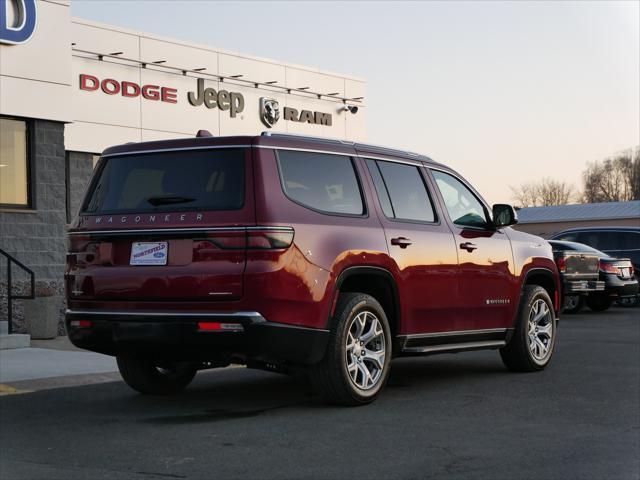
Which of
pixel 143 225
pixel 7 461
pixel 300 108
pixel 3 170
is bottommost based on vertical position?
pixel 7 461

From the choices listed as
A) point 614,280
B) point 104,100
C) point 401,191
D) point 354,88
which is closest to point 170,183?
point 401,191

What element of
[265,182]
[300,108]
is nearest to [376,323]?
[265,182]

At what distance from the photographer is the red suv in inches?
292

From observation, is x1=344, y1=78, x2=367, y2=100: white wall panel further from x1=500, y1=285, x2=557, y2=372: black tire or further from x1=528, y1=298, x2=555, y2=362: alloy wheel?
x1=500, y1=285, x2=557, y2=372: black tire

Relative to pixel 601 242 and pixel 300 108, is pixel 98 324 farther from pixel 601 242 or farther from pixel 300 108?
pixel 300 108

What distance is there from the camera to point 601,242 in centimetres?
2350

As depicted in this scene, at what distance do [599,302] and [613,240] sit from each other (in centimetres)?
217

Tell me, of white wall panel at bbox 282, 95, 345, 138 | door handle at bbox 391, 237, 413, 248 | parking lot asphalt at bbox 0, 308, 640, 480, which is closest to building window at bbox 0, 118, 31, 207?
parking lot asphalt at bbox 0, 308, 640, 480

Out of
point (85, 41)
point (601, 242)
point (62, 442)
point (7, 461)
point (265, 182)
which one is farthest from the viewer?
point (85, 41)

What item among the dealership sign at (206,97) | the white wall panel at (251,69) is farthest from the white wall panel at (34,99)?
the white wall panel at (251,69)

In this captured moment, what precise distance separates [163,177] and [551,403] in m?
3.61

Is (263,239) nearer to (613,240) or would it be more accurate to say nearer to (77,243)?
(77,243)

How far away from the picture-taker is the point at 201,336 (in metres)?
7.39

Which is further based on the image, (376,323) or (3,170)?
(3,170)
